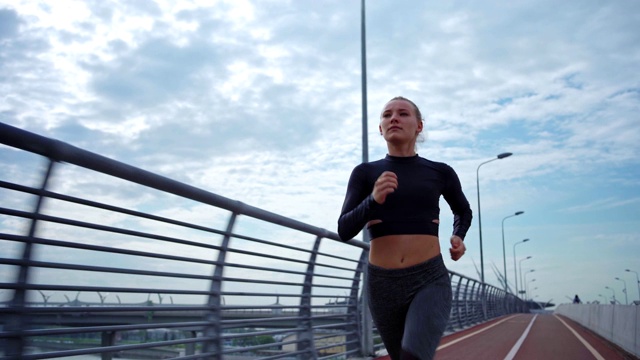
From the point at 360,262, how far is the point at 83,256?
16.5 feet

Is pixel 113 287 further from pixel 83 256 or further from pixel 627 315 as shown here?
pixel 627 315

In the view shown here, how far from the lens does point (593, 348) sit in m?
12.9

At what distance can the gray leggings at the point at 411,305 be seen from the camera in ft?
10.0

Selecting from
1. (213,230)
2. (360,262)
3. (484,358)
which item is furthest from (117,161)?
(484,358)

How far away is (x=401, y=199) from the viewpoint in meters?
3.35

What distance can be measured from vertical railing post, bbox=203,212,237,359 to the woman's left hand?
84.5 inches

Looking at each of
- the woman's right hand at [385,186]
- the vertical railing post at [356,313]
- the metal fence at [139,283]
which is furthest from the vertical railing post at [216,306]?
the vertical railing post at [356,313]

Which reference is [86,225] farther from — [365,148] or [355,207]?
[365,148]

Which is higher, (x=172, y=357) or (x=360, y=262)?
(x=360, y=262)

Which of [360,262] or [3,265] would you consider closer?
[3,265]

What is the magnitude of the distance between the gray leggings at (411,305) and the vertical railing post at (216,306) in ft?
6.25

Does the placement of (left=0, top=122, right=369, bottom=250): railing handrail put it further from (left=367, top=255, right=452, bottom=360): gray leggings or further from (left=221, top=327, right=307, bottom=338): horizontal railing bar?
(left=367, top=255, right=452, bottom=360): gray leggings

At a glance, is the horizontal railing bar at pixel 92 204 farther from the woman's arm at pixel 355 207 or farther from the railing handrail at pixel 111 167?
the woman's arm at pixel 355 207

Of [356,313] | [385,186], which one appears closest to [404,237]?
[385,186]
